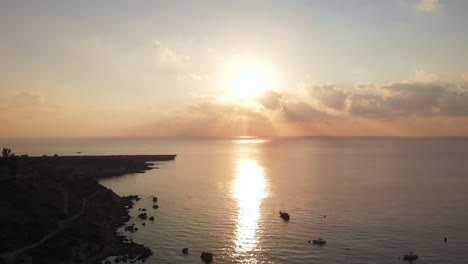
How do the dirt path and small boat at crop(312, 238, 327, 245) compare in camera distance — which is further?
small boat at crop(312, 238, 327, 245)

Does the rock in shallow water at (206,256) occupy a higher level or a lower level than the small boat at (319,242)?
lower

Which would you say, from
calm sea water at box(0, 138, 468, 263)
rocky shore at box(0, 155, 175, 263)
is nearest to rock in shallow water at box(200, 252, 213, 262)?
calm sea water at box(0, 138, 468, 263)

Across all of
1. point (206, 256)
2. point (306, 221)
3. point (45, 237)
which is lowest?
point (206, 256)

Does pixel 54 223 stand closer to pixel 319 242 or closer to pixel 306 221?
pixel 319 242

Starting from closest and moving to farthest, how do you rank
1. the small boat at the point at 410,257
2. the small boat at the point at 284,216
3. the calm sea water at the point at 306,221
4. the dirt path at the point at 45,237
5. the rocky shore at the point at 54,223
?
1. the dirt path at the point at 45,237
2. the rocky shore at the point at 54,223
3. the small boat at the point at 410,257
4. the calm sea water at the point at 306,221
5. the small boat at the point at 284,216

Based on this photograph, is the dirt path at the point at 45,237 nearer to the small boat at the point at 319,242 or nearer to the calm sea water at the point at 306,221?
the calm sea water at the point at 306,221

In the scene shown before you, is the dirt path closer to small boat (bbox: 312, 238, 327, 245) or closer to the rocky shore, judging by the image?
the rocky shore

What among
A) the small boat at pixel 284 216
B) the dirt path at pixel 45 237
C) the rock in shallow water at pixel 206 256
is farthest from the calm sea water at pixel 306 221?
the dirt path at pixel 45 237

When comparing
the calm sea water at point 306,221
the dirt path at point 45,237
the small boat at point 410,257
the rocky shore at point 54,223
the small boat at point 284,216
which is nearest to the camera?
the dirt path at point 45,237

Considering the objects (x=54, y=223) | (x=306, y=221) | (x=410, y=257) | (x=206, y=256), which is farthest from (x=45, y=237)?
(x=410, y=257)
